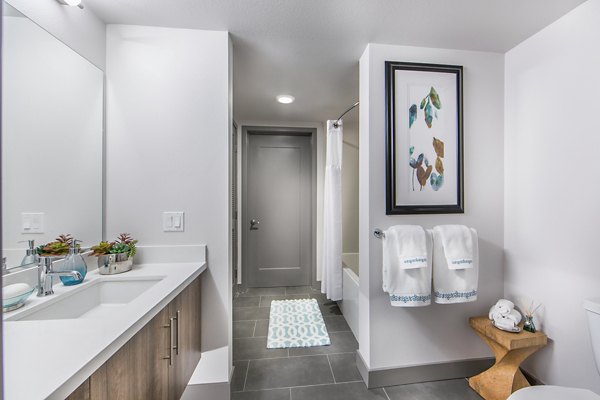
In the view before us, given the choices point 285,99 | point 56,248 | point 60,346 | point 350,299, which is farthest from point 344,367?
point 285,99

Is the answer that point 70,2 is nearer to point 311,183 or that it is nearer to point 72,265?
point 72,265

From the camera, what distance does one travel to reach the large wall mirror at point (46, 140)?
1.16 metres

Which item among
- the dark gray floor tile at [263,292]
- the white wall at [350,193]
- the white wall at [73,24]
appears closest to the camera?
the white wall at [73,24]

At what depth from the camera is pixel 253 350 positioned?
2.25 m

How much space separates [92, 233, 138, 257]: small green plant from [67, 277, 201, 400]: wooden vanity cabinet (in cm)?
40

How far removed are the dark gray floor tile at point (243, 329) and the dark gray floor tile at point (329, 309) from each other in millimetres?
732

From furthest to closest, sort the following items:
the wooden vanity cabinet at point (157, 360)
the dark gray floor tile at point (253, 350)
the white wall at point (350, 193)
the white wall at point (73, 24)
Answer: the white wall at point (350, 193) → the dark gray floor tile at point (253, 350) → the white wall at point (73, 24) → the wooden vanity cabinet at point (157, 360)

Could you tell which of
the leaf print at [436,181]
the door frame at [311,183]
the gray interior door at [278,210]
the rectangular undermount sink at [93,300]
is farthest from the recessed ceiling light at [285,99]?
the rectangular undermount sink at [93,300]

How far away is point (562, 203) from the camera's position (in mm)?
1633

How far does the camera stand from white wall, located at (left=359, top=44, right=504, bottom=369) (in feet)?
6.11

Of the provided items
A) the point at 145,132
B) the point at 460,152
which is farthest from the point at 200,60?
the point at 460,152

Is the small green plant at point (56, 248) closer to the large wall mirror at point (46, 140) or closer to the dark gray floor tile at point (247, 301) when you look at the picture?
the large wall mirror at point (46, 140)

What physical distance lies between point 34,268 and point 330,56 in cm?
206

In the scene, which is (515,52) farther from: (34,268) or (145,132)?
(34,268)
